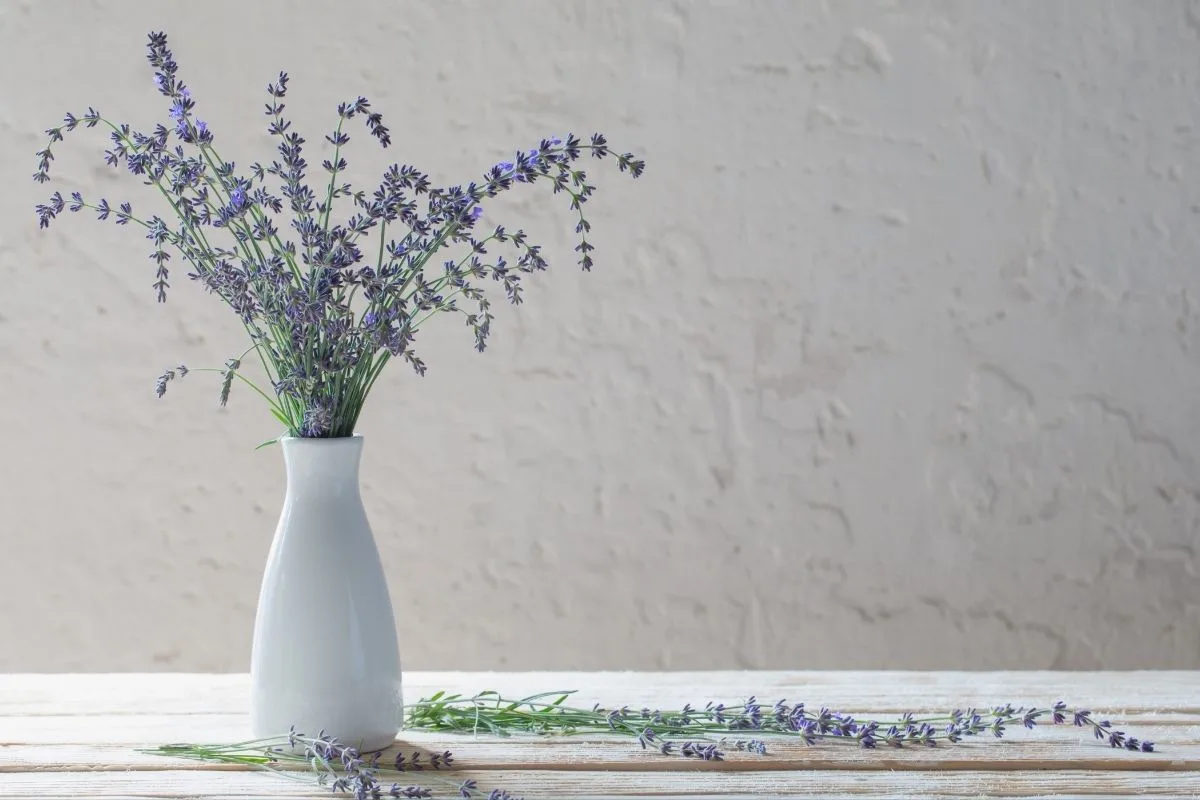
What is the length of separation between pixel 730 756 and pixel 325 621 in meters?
0.32

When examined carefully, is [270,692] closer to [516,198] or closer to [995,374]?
[516,198]

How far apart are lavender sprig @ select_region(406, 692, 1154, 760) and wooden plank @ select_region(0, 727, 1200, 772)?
1 centimetres

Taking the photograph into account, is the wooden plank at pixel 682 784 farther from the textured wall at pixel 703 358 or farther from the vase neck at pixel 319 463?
the textured wall at pixel 703 358

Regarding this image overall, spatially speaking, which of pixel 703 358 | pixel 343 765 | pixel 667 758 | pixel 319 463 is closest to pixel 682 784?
pixel 667 758

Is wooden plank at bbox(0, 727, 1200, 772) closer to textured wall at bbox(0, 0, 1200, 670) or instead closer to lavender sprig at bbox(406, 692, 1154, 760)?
lavender sprig at bbox(406, 692, 1154, 760)

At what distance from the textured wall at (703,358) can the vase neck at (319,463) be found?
2.94ft

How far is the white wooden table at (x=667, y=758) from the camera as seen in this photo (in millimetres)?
767

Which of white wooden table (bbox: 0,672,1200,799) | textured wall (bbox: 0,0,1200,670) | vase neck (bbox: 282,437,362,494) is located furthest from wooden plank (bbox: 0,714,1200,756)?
textured wall (bbox: 0,0,1200,670)

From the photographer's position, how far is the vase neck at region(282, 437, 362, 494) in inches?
32.4

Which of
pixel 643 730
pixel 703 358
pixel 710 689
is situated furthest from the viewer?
pixel 703 358

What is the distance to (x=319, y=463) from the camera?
83 cm

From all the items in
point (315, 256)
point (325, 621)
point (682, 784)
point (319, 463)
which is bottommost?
point (682, 784)

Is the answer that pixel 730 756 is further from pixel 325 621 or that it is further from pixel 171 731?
pixel 171 731

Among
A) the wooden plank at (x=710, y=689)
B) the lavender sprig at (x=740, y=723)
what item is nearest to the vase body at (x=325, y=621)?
the lavender sprig at (x=740, y=723)
